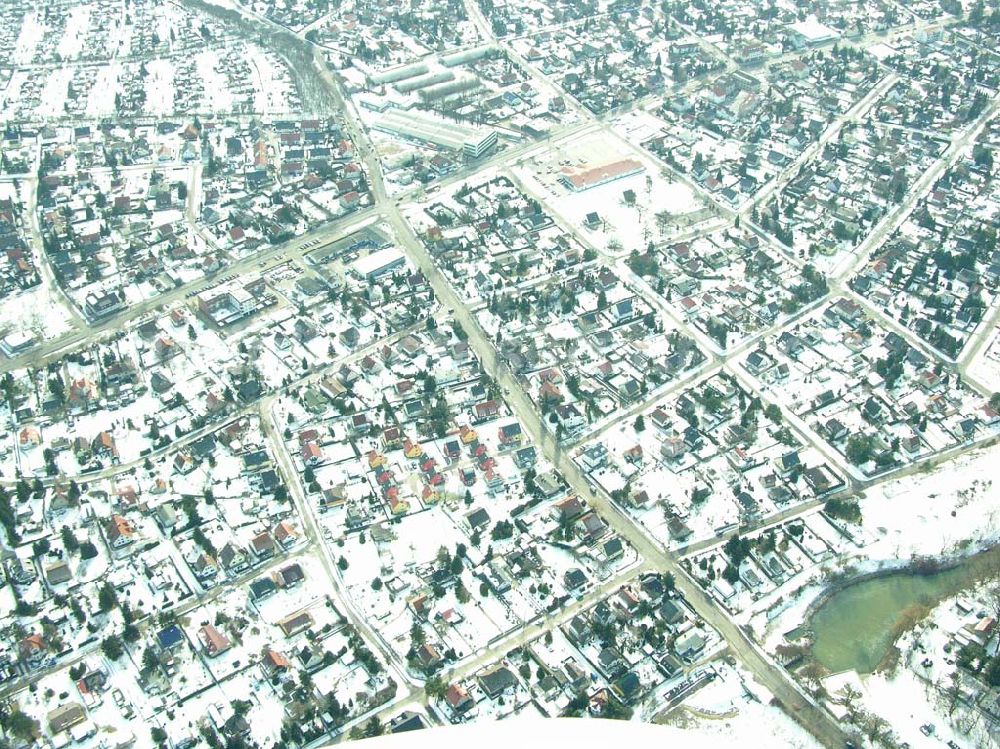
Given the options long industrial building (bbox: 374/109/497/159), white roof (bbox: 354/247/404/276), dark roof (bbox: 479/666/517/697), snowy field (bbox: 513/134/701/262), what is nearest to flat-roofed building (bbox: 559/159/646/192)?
snowy field (bbox: 513/134/701/262)

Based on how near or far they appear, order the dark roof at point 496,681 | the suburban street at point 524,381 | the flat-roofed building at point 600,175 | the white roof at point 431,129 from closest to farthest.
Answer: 1. the dark roof at point 496,681
2. the suburban street at point 524,381
3. the flat-roofed building at point 600,175
4. the white roof at point 431,129

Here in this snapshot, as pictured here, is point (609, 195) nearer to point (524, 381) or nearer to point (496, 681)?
point (524, 381)

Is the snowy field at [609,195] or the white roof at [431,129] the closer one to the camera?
the snowy field at [609,195]

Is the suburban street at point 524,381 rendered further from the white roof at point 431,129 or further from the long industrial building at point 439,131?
the white roof at point 431,129

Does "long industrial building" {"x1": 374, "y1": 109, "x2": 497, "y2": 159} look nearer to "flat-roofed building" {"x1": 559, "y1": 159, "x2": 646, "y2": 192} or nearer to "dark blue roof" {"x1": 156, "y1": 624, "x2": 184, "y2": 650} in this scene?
"flat-roofed building" {"x1": 559, "y1": 159, "x2": 646, "y2": 192}

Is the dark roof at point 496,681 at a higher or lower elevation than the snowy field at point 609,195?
lower

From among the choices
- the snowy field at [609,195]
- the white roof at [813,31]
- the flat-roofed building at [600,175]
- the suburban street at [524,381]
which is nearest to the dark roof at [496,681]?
the suburban street at [524,381]

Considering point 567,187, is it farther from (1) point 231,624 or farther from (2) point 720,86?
(1) point 231,624

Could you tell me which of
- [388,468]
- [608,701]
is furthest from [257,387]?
[608,701]
